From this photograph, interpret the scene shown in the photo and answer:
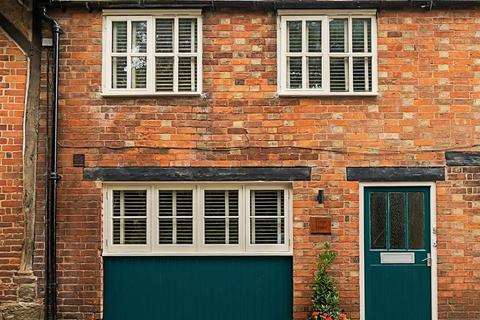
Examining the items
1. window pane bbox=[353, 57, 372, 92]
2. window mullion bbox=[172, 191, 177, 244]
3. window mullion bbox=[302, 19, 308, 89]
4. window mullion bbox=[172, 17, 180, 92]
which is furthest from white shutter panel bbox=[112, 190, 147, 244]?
window pane bbox=[353, 57, 372, 92]

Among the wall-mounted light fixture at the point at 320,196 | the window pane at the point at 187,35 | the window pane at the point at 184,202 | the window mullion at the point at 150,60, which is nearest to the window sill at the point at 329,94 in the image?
the wall-mounted light fixture at the point at 320,196

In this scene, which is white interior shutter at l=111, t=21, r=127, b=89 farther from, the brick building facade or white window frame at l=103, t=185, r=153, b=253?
white window frame at l=103, t=185, r=153, b=253

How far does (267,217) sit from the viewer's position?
969 cm

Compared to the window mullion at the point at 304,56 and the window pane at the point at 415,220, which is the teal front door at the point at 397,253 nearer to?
the window pane at the point at 415,220

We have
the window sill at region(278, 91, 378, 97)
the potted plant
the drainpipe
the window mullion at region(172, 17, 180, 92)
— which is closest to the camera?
the potted plant

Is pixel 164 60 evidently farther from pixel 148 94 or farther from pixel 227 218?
pixel 227 218

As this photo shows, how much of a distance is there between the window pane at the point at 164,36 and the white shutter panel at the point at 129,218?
2096 mm

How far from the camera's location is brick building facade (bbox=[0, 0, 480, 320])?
31.2ft

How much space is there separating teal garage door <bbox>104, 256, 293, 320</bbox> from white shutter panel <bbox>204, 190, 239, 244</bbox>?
302 mm

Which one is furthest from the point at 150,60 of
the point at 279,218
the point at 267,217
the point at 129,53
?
the point at 279,218

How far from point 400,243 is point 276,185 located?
195 centimetres

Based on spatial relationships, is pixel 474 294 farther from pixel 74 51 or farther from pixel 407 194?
pixel 74 51

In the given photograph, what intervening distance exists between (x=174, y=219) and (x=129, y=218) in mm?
646

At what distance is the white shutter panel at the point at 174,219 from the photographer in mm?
9688
